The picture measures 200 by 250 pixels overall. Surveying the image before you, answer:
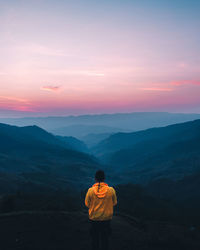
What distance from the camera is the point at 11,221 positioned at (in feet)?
37.7

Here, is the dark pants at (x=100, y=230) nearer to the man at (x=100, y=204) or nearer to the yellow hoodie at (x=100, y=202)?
the man at (x=100, y=204)

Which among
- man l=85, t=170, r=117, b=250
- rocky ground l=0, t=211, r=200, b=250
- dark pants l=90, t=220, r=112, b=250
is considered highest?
man l=85, t=170, r=117, b=250

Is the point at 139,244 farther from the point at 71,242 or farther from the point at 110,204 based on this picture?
the point at 110,204

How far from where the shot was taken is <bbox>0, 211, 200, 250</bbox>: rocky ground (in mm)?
9086

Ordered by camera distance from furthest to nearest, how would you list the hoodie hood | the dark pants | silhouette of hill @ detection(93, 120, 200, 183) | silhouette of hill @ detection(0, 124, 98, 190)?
1. silhouette of hill @ detection(93, 120, 200, 183)
2. silhouette of hill @ detection(0, 124, 98, 190)
3. the dark pants
4. the hoodie hood

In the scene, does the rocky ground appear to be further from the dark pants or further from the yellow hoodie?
the yellow hoodie

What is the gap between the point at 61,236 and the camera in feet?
33.0

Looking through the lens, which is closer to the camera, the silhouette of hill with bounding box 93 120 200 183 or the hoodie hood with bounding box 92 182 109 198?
the hoodie hood with bounding box 92 182 109 198

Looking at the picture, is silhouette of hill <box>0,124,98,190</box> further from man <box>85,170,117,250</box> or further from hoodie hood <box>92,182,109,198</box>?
hoodie hood <box>92,182,109,198</box>

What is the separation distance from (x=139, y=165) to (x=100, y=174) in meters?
88.8

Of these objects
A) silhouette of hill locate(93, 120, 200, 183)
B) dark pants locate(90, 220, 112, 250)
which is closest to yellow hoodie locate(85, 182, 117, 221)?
dark pants locate(90, 220, 112, 250)

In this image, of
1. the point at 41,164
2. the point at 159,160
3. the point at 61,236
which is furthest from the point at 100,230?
the point at 159,160

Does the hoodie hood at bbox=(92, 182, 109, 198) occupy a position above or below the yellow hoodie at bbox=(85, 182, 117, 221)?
above

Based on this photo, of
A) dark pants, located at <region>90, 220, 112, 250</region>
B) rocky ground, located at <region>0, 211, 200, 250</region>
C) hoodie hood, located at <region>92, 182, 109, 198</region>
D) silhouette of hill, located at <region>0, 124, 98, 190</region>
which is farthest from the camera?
silhouette of hill, located at <region>0, 124, 98, 190</region>
